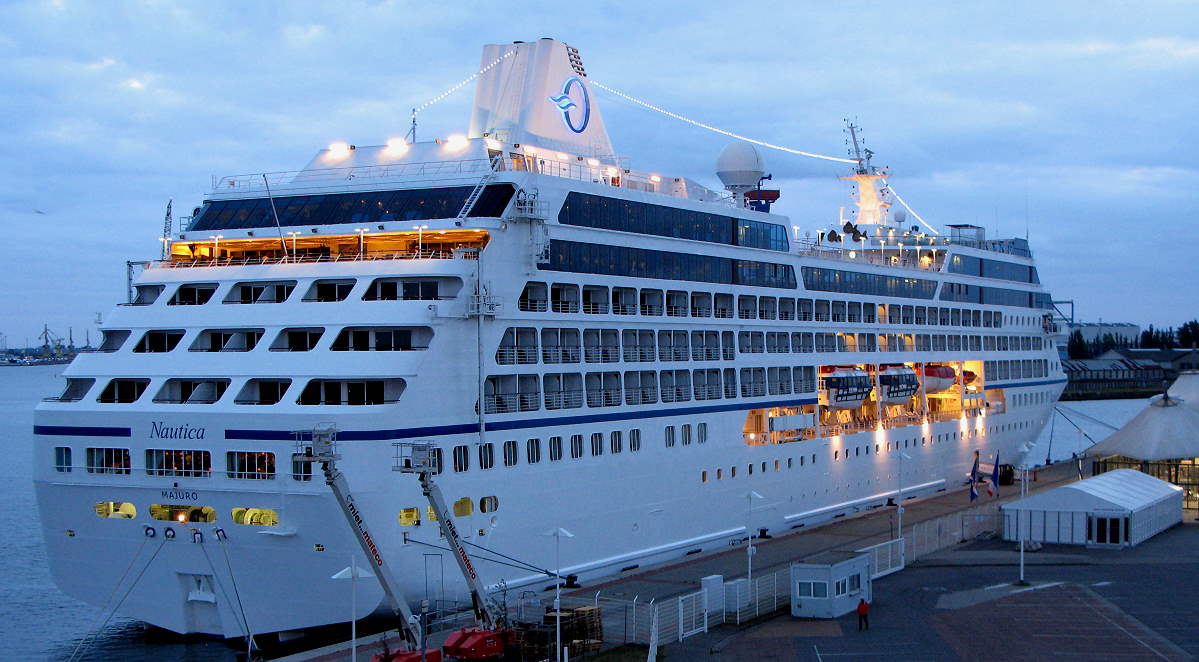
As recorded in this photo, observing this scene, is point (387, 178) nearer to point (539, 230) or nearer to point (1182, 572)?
point (539, 230)

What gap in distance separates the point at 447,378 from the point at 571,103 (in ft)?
41.5

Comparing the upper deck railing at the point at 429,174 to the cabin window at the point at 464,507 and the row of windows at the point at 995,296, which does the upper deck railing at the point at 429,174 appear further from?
the row of windows at the point at 995,296

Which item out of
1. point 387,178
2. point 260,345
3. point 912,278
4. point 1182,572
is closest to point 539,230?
point 387,178

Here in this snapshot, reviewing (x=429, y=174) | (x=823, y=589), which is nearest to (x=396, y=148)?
(x=429, y=174)

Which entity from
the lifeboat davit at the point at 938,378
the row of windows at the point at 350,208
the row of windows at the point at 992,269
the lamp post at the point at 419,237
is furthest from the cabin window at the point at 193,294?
the row of windows at the point at 992,269

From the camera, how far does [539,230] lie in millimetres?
30500

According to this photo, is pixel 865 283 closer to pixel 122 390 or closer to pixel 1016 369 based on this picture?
pixel 1016 369

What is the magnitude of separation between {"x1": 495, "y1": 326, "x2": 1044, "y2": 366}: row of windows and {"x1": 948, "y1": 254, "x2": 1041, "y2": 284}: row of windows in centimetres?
563

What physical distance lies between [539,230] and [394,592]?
10.1m

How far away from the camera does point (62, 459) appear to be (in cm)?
2742

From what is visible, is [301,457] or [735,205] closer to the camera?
[301,457]

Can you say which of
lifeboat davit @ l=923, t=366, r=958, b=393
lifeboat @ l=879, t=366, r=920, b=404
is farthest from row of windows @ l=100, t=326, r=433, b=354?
lifeboat davit @ l=923, t=366, r=958, b=393

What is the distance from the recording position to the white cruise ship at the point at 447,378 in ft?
85.5

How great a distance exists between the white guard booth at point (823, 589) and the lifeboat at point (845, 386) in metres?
14.2
